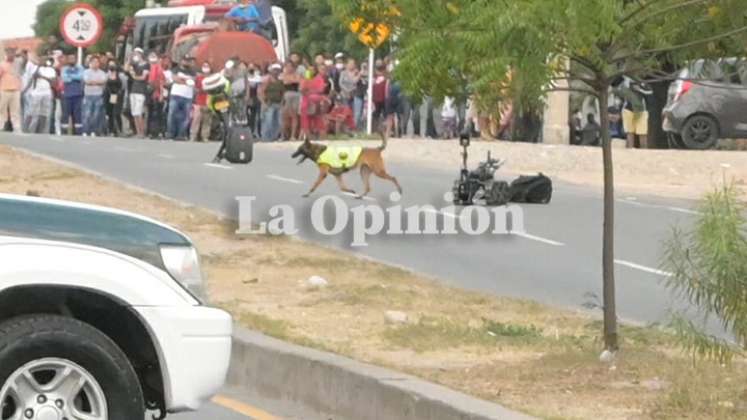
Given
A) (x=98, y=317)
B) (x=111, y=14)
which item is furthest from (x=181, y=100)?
(x=111, y=14)

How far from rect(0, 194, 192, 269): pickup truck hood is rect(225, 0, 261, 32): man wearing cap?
4221 cm

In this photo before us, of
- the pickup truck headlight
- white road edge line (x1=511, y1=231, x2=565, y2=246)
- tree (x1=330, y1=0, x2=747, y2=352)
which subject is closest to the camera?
the pickup truck headlight

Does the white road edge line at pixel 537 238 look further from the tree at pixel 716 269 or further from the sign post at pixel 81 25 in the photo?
the sign post at pixel 81 25

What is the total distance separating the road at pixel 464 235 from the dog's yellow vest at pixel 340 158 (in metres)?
0.46

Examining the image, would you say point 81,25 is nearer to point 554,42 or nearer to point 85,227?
point 554,42

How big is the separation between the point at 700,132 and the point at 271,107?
963cm

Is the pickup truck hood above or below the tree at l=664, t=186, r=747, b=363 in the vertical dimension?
above

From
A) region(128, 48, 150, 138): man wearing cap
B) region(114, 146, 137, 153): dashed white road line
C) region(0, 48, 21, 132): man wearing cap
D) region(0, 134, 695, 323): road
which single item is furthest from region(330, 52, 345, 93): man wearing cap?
region(114, 146, 137, 153): dashed white road line

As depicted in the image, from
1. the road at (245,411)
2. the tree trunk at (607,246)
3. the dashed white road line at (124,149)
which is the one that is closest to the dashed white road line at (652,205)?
the dashed white road line at (124,149)

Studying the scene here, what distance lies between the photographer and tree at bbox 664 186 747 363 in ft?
29.3

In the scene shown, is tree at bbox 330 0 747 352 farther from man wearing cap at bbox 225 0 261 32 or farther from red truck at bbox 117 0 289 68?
man wearing cap at bbox 225 0 261 32

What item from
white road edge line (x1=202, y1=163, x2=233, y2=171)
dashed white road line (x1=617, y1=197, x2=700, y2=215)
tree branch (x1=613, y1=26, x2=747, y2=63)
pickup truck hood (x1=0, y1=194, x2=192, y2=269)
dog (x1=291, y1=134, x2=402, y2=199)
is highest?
tree branch (x1=613, y1=26, x2=747, y2=63)

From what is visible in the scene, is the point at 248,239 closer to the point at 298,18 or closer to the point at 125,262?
the point at 125,262

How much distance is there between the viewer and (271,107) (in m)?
41.6
